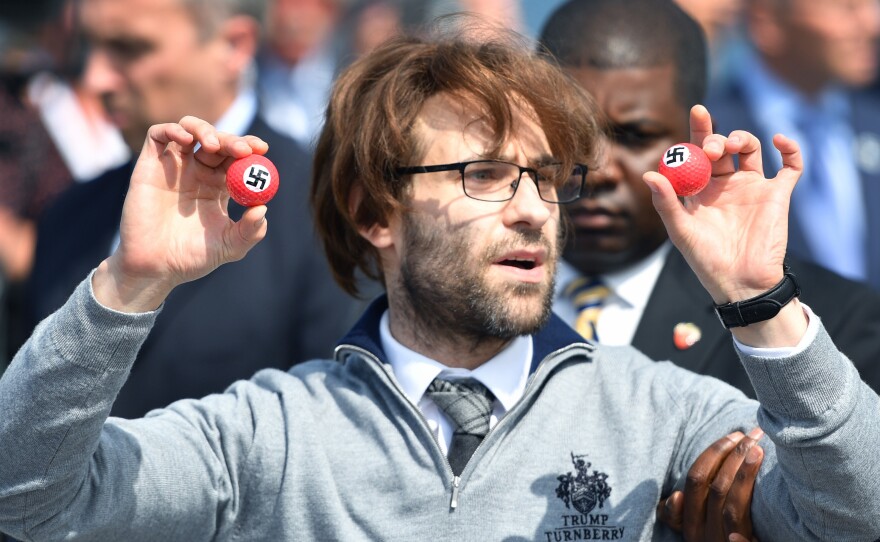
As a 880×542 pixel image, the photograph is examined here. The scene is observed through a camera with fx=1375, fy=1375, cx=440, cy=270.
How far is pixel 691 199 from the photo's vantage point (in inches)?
109

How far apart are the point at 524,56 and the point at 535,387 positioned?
94 centimetres

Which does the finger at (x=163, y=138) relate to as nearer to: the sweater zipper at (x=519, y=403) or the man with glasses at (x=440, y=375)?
the man with glasses at (x=440, y=375)

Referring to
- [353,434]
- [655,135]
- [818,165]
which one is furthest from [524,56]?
[818,165]

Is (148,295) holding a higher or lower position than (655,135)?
higher

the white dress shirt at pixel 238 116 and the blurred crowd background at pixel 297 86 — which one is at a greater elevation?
the white dress shirt at pixel 238 116

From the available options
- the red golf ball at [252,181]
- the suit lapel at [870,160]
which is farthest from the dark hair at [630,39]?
the suit lapel at [870,160]

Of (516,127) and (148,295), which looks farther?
(516,127)

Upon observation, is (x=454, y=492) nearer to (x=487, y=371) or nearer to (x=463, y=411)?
(x=463, y=411)

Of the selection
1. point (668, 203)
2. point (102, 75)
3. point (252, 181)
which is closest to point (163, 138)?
point (252, 181)

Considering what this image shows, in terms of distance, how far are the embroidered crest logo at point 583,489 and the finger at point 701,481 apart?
7.4 inches

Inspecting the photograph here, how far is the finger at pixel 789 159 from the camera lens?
2.71m

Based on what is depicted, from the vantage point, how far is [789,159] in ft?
9.04

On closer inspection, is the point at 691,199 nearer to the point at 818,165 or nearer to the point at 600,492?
the point at 600,492

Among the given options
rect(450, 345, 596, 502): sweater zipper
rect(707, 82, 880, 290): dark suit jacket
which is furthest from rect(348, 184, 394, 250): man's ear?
rect(707, 82, 880, 290): dark suit jacket
